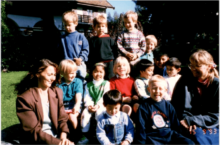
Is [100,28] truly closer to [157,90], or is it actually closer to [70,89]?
[70,89]

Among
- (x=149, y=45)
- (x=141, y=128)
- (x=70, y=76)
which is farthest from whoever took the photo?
(x=149, y=45)

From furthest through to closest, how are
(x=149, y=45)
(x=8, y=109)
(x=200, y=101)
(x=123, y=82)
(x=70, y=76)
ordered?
1. (x=8, y=109)
2. (x=149, y=45)
3. (x=123, y=82)
4. (x=70, y=76)
5. (x=200, y=101)

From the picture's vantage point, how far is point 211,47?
35.8 ft

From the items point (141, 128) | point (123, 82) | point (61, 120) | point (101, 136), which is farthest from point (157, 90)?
point (61, 120)

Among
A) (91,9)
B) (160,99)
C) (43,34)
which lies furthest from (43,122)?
(91,9)

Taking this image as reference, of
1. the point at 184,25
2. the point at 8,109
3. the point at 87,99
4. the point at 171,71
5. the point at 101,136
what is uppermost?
the point at 184,25

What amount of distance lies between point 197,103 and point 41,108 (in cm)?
213

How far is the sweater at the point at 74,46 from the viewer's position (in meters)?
3.73

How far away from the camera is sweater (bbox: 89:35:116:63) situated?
399 centimetres

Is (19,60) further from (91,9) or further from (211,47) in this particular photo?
(91,9)

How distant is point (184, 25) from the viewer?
38.6ft

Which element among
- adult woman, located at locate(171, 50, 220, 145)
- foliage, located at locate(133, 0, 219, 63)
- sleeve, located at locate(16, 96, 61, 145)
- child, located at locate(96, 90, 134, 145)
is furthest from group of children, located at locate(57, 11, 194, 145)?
foliage, located at locate(133, 0, 219, 63)

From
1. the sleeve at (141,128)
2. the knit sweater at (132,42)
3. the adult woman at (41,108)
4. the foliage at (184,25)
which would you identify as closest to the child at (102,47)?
the knit sweater at (132,42)

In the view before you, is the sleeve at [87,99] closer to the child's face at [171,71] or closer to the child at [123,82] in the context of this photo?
the child at [123,82]
